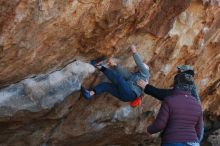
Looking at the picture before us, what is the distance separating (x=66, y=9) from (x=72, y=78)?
4.72 ft

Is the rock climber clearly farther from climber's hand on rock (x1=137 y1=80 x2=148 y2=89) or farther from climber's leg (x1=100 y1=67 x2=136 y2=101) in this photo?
climber's hand on rock (x1=137 y1=80 x2=148 y2=89)

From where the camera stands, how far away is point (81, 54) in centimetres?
816

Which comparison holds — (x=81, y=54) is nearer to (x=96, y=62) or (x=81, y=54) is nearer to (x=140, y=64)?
(x=96, y=62)

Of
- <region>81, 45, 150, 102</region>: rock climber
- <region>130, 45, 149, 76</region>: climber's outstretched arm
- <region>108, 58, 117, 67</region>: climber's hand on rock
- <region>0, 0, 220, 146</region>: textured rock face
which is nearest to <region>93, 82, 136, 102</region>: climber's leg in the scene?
<region>81, 45, 150, 102</region>: rock climber

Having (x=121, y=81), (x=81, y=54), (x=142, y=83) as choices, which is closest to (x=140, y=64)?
(x=121, y=81)

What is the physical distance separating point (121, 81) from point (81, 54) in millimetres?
803

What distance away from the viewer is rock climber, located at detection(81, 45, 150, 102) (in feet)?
27.3

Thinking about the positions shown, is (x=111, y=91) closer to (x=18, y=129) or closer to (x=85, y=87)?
(x=85, y=87)

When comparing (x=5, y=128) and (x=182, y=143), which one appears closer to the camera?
(x=182, y=143)

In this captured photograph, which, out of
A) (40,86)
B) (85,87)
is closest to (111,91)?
(85,87)

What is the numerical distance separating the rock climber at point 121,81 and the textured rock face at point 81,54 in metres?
0.18

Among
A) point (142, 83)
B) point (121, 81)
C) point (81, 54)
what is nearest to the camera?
point (142, 83)

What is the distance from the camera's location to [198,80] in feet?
36.1

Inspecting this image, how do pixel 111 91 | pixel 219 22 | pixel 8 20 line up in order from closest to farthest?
pixel 8 20
pixel 111 91
pixel 219 22
